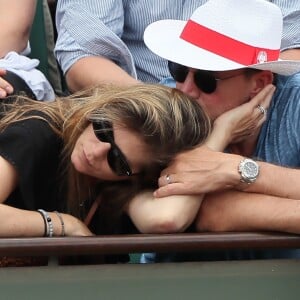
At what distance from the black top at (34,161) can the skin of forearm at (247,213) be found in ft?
1.20

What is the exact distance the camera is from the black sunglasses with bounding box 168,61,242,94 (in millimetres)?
2277

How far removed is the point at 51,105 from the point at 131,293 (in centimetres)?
59

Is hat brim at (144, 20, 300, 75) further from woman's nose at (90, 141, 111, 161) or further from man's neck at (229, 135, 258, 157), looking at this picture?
woman's nose at (90, 141, 111, 161)

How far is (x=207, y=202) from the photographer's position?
2170mm

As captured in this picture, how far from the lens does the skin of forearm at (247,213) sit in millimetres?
2008

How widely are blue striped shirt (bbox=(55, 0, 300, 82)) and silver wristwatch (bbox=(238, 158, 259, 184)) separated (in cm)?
80

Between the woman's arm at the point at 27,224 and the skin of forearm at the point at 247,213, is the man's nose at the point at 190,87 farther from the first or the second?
the woman's arm at the point at 27,224

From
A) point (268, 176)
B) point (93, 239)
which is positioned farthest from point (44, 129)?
point (268, 176)

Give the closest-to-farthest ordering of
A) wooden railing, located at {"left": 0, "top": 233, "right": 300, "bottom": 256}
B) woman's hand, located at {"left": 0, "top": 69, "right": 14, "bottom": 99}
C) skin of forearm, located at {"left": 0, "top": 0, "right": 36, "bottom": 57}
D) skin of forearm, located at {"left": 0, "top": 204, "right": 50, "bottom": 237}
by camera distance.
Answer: wooden railing, located at {"left": 0, "top": 233, "right": 300, "bottom": 256}, skin of forearm, located at {"left": 0, "top": 204, "right": 50, "bottom": 237}, woman's hand, located at {"left": 0, "top": 69, "right": 14, "bottom": 99}, skin of forearm, located at {"left": 0, "top": 0, "right": 36, "bottom": 57}

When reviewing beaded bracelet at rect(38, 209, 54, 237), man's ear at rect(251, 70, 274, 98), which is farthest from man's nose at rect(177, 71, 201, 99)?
beaded bracelet at rect(38, 209, 54, 237)

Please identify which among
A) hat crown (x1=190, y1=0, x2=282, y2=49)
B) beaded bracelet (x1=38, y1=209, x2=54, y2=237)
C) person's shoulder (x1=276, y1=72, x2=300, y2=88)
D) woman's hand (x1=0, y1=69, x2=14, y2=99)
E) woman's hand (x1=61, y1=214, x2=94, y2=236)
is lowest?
woman's hand (x1=61, y1=214, x2=94, y2=236)

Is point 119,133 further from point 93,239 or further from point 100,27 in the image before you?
point 100,27

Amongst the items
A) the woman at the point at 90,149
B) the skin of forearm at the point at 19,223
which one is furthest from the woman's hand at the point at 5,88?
the skin of forearm at the point at 19,223

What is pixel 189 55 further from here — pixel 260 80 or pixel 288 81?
pixel 288 81
